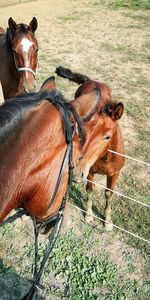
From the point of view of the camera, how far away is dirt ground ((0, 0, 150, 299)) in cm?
605

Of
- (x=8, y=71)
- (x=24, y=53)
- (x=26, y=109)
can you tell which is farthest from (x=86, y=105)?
(x=8, y=71)

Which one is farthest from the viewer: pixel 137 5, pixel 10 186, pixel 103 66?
pixel 137 5

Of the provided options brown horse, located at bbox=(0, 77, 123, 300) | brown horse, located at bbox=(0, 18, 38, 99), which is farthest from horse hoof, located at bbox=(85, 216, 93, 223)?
brown horse, located at bbox=(0, 77, 123, 300)

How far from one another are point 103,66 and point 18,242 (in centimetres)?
618

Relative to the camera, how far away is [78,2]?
52.0ft

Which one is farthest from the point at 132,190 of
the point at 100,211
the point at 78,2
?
the point at 78,2

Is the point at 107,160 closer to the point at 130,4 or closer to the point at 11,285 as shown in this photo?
the point at 11,285

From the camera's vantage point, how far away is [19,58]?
493 cm

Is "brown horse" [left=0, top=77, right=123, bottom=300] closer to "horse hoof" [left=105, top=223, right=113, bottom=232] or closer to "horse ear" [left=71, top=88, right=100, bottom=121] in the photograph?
"horse ear" [left=71, top=88, right=100, bottom=121]

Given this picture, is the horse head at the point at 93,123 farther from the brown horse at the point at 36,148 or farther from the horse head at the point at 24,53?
the horse head at the point at 24,53

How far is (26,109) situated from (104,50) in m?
8.89

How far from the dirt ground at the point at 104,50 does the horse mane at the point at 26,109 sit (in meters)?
2.52

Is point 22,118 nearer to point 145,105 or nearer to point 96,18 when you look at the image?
point 145,105

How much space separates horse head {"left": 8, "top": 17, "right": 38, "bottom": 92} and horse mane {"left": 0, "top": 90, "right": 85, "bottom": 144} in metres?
3.08
